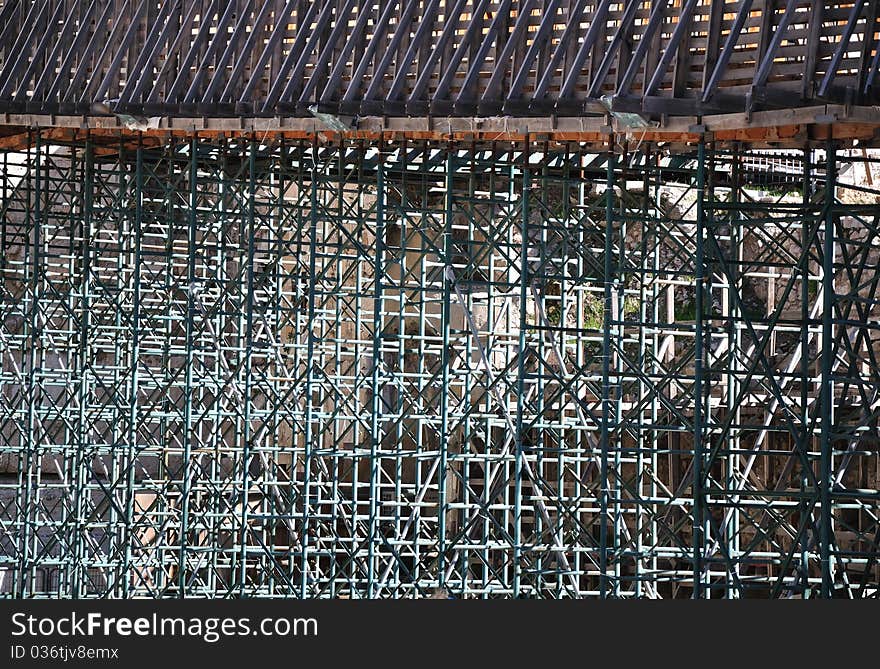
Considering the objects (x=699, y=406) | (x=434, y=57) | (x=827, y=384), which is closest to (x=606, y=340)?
(x=699, y=406)

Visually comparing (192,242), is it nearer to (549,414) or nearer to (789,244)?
(549,414)

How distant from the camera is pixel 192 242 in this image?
2041 centimetres

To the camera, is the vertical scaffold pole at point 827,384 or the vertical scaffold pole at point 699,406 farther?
the vertical scaffold pole at point 699,406

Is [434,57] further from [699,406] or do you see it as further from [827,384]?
[827,384]

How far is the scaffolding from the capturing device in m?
15.6

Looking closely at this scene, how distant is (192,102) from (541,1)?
4.57 metres

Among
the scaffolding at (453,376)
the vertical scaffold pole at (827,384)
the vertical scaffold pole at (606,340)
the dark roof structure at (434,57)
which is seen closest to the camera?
the vertical scaffold pole at (827,384)

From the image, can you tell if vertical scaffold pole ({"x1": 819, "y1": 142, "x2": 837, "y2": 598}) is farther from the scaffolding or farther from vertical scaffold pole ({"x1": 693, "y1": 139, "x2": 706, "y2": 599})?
vertical scaffold pole ({"x1": 693, "y1": 139, "x2": 706, "y2": 599})

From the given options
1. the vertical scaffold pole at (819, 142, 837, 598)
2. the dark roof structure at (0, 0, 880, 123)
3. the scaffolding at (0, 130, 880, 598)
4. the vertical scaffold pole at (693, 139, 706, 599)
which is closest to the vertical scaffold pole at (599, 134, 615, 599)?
the scaffolding at (0, 130, 880, 598)

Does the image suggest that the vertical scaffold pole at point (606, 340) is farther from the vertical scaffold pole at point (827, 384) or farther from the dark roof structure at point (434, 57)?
the vertical scaffold pole at point (827, 384)

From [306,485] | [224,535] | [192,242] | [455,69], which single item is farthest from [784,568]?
[224,535]

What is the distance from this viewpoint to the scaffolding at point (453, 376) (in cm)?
1558

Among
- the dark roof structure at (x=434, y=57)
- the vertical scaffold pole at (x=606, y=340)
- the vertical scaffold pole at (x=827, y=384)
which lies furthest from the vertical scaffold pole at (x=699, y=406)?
the vertical scaffold pole at (x=606, y=340)

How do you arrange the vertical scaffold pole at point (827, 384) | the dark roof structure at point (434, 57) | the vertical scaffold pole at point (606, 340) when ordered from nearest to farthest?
the vertical scaffold pole at point (827, 384), the dark roof structure at point (434, 57), the vertical scaffold pole at point (606, 340)
